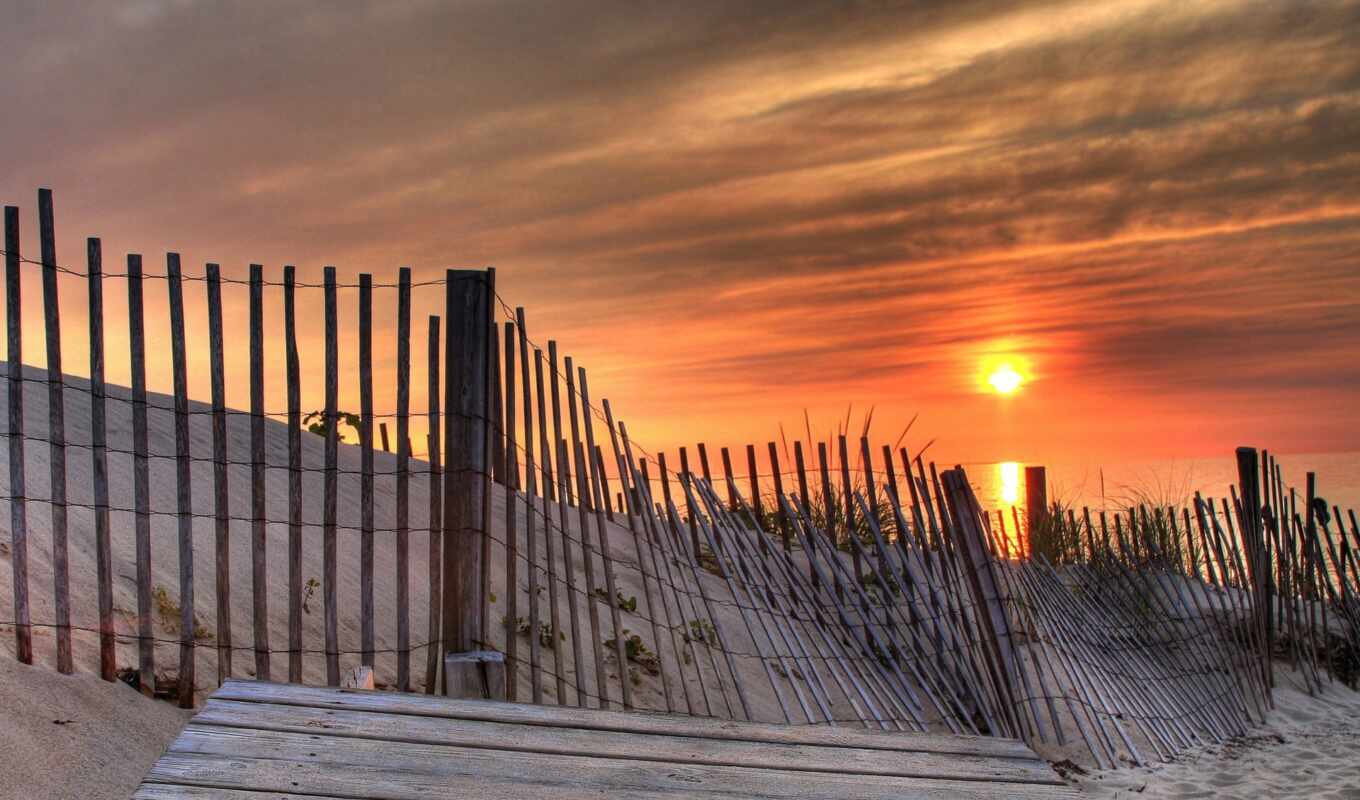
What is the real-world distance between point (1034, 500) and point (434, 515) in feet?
26.5

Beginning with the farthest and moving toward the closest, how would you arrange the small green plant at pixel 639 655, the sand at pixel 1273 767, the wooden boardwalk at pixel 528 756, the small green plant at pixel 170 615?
1. the small green plant at pixel 639 655
2. the sand at pixel 1273 767
3. the small green plant at pixel 170 615
4. the wooden boardwalk at pixel 528 756

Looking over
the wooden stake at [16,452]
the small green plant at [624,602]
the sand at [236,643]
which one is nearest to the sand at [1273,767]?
the sand at [236,643]

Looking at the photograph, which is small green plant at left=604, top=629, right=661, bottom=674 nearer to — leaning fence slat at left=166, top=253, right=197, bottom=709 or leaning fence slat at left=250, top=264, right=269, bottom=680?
leaning fence slat at left=250, top=264, right=269, bottom=680

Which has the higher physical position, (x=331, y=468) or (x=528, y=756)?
(x=331, y=468)

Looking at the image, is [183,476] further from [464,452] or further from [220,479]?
[464,452]

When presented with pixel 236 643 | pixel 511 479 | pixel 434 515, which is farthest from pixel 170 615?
pixel 511 479

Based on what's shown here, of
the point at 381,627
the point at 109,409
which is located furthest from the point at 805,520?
the point at 109,409

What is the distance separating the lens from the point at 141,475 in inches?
158

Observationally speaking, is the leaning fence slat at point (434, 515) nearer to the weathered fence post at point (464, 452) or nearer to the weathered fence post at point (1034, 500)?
the weathered fence post at point (464, 452)

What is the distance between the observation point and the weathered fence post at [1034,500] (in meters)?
9.46

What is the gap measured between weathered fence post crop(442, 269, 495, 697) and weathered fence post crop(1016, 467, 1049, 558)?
6.14m

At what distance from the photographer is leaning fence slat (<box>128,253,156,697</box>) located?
4020mm

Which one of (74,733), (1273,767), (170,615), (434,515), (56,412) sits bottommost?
(1273,767)

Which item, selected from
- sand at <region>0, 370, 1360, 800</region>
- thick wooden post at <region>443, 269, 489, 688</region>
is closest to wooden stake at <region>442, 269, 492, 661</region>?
thick wooden post at <region>443, 269, 489, 688</region>
